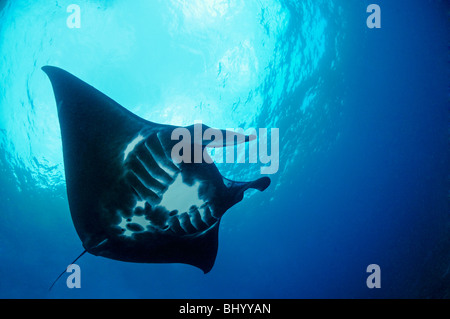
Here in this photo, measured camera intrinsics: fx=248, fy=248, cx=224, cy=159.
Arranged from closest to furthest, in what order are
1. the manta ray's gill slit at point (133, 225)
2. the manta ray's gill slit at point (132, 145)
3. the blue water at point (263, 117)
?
the manta ray's gill slit at point (132, 145) → the manta ray's gill slit at point (133, 225) → the blue water at point (263, 117)

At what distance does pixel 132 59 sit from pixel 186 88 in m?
1.89

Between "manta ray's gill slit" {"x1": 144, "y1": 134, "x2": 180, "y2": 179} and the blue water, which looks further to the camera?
the blue water

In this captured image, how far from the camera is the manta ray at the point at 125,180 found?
97.2 inches

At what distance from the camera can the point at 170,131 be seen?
2.45 metres

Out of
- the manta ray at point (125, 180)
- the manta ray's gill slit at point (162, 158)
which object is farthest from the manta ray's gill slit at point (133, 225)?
the manta ray's gill slit at point (162, 158)

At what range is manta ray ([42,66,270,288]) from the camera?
2.47 metres

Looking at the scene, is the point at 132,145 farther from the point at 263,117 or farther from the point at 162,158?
the point at 263,117

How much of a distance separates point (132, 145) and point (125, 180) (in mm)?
389

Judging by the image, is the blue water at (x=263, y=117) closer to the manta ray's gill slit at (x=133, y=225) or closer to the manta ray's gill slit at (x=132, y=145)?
the manta ray's gill slit at (x=132, y=145)

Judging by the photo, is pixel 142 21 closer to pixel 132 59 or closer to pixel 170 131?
pixel 132 59

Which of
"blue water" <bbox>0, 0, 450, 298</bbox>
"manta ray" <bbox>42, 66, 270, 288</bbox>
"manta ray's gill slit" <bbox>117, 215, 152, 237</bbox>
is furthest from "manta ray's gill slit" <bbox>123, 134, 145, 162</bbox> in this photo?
"blue water" <bbox>0, 0, 450, 298</bbox>

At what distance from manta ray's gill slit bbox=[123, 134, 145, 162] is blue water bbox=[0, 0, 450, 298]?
239 inches

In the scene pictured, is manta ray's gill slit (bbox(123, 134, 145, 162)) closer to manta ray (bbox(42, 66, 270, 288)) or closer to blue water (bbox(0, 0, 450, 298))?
manta ray (bbox(42, 66, 270, 288))
